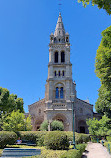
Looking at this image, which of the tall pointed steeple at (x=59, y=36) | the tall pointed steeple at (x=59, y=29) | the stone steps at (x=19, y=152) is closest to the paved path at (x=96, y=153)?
the stone steps at (x=19, y=152)

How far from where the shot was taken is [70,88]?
36.6m

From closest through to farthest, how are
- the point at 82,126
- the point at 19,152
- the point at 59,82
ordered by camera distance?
the point at 19,152 → the point at 59,82 → the point at 82,126

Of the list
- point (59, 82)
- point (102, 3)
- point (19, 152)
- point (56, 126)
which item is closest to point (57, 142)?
point (19, 152)

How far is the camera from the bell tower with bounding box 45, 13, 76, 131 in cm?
3428

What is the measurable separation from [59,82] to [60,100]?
4673 mm

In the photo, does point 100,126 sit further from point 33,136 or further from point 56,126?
point 33,136

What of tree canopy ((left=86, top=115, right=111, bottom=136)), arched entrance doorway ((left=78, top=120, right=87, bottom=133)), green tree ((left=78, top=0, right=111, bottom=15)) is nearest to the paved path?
tree canopy ((left=86, top=115, right=111, bottom=136))

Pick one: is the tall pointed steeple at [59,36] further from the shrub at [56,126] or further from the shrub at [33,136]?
the shrub at [33,136]

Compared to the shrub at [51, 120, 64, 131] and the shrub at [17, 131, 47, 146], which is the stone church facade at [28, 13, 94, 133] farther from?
the shrub at [17, 131, 47, 146]

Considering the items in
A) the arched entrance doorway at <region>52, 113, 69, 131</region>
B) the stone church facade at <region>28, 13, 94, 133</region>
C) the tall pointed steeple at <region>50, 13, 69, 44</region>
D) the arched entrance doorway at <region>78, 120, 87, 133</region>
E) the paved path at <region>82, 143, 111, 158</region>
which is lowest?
the paved path at <region>82, 143, 111, 158</region>

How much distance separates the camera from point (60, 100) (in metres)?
35.7

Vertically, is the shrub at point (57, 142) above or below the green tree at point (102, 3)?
below

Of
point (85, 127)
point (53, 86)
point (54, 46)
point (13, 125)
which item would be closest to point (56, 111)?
point (53, 86)

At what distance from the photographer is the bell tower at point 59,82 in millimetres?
34281
